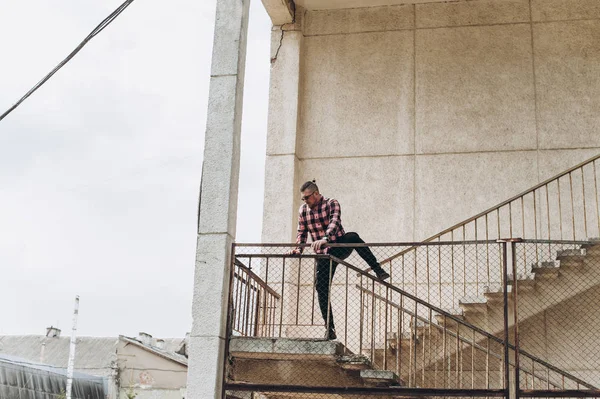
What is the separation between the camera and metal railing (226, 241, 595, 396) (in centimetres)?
921

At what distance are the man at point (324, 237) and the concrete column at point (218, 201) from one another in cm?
91

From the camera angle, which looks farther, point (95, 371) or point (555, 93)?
point (95, 371)

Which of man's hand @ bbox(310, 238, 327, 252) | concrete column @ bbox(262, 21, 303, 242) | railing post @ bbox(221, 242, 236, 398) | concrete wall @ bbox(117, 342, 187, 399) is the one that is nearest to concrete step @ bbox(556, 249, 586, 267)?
man's hand @ bbox(310, 238, 327, 252)

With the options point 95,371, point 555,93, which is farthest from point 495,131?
point 95,371

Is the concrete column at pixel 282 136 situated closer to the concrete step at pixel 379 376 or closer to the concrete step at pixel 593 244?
the concrete step at pixel 379 376

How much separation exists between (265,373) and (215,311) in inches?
42.7

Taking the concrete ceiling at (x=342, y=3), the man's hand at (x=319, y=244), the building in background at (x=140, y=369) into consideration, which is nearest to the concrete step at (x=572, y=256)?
the man's hand at (x=319, y=244)

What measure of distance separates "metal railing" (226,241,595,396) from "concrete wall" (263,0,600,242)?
2.69 ft

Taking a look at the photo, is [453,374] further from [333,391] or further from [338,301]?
[333,391]

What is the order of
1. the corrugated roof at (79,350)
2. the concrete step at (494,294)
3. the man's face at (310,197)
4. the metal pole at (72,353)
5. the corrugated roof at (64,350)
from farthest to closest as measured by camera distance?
the corrugated roof at (64,350) < the corrugated roof at (79,350) < the metal pole at (72,353) < the concrete step at (494,294) < the man's face at (310,197)

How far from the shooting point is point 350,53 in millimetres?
14273

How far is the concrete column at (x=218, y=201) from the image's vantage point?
30.3 ft

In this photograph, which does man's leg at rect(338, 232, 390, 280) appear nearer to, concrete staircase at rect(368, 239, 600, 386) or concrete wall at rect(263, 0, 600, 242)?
concrete staircase at rect(368, 239, 600, 386)

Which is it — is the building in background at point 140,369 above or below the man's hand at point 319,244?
below
